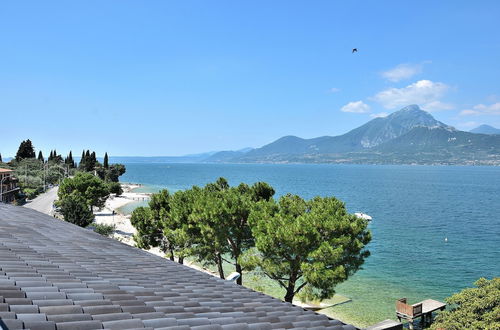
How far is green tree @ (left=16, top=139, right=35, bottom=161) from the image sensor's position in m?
98.5

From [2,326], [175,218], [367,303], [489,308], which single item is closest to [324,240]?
[489,308]

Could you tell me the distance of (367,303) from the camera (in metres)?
24.6

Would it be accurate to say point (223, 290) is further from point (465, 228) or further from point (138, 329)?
point (465, 228)

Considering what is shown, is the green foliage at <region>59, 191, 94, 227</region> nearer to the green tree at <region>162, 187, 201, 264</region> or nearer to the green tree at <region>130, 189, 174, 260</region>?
the green tree at <region>130, 189, 174, 260</region>

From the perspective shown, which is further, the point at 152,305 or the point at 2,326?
the point at 152,305

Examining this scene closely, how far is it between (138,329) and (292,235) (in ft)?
42.2

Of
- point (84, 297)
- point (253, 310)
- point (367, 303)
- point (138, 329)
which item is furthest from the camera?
point (367, 303)

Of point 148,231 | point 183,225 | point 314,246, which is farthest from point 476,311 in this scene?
point 148,231

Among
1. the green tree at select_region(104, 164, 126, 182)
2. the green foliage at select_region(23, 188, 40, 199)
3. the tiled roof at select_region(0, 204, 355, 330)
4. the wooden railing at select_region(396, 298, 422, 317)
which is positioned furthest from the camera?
the green tree at select_region(104, 164, 126, 182)

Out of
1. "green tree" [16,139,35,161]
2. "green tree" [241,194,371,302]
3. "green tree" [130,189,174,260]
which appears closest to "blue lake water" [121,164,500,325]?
"green tree" [241,194,371,302]

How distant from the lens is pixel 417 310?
19797 mm

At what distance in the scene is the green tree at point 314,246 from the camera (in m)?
14.9

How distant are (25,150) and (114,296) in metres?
116

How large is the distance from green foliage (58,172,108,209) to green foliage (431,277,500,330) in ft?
153
